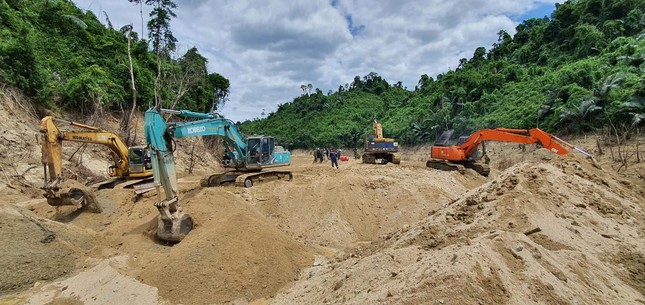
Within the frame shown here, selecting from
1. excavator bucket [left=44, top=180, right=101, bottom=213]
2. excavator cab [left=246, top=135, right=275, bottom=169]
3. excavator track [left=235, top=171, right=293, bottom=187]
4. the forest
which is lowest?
excavator track [left=235, top=171, right=293, bottom=187]

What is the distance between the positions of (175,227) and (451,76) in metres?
40.5

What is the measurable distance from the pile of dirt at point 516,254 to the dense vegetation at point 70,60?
17.0 meters

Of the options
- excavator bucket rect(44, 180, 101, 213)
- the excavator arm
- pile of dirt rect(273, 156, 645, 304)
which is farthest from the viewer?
the excavator arm

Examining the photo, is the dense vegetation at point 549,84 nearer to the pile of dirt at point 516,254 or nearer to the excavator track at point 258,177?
the pile of dirt at point 516,254

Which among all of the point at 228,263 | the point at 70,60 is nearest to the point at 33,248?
the point at 228,263

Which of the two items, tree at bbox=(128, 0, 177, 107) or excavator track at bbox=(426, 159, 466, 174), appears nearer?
excavator track at bbox=(426, 159, 466, 174)

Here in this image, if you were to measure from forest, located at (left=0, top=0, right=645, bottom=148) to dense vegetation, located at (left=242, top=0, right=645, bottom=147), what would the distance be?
0.09 meters

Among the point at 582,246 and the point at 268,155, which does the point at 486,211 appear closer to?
the point at 582,246

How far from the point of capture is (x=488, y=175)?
16.5 metres

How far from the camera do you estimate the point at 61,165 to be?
1042 centimetres

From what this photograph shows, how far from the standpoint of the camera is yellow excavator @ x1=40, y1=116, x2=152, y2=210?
376 inches

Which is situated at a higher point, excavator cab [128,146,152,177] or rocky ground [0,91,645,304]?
excavator cab [128,146,152,177]

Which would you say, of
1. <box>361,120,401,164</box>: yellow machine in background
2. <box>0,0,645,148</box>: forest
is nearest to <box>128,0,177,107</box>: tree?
<box>0,0,645,148</box>: forest

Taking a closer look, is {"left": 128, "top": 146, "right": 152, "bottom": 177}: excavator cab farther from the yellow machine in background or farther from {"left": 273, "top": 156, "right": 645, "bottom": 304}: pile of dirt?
the yellow machine in background
